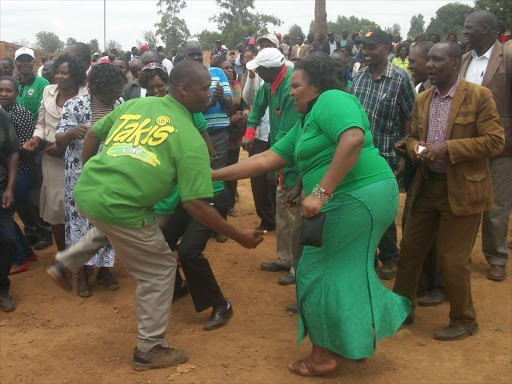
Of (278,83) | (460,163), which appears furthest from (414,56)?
(460,163)

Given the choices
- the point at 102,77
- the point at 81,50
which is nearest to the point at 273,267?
the point at 102,77

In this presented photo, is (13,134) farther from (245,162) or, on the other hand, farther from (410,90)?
(410,90)

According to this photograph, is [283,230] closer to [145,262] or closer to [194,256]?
[194,256]

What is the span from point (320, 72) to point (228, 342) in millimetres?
2092

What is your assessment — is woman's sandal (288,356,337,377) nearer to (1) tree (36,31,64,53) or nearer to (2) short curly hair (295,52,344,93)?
(2) short curly hair (295,52,344,93)

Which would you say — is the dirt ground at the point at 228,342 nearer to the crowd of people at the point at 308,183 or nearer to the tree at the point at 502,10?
the crowd of people at the point at 308,183

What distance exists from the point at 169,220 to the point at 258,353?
1234 mm

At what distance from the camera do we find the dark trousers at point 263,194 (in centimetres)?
668

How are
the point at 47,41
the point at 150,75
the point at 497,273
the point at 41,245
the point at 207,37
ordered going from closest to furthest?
the point at 150,75 < the point at 497,273 < the point at 41,245 < the point at 207,37 < the point at 47,41

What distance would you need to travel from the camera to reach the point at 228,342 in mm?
4152

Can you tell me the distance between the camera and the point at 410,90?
5078 mm

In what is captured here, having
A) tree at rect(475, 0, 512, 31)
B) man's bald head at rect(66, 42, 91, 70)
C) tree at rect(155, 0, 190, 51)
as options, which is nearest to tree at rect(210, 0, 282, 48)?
tree at rect(155, 0, 190, 51)

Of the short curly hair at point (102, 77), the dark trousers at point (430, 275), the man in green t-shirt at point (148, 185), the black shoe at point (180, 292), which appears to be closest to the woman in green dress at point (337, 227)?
the man in green t-shirt at point (148, 185)

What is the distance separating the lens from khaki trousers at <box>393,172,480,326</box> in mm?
3998
